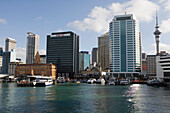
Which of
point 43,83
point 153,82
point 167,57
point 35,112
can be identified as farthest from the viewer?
point 167,57

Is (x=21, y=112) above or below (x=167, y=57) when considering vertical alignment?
below

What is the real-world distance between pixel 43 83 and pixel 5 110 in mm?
100683

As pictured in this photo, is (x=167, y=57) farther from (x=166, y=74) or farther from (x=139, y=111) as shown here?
(x=139, y=111)

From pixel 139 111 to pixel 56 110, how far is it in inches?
925

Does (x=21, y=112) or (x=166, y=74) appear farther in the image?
(x=166, y=74)

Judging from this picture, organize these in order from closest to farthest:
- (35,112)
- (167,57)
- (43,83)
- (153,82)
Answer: (35,112)
(43,83)
(153,82)
(167,57)

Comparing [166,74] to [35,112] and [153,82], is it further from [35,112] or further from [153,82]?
[35,112]

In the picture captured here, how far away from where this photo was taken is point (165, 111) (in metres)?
53.3

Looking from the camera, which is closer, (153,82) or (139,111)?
(139,111)

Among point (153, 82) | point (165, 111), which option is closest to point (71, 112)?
point (165, 111)

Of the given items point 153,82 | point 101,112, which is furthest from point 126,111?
point 153,82

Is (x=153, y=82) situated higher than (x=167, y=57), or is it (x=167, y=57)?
(x=167, y=57)

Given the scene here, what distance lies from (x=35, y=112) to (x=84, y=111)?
13347 millimetres

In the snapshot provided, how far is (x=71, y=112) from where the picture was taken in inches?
Result: 2023
